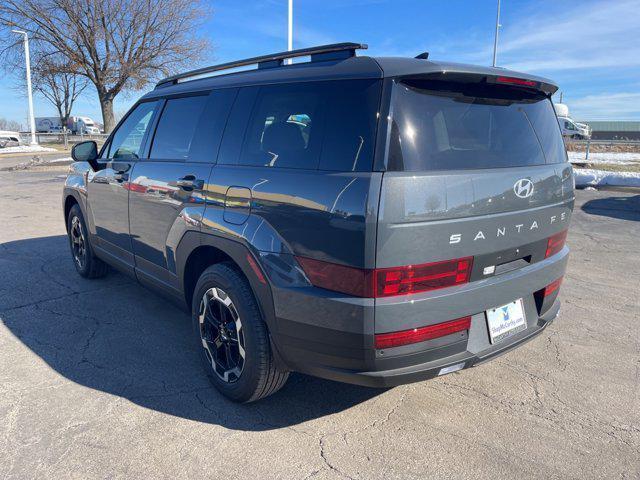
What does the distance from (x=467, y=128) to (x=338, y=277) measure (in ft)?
3.42

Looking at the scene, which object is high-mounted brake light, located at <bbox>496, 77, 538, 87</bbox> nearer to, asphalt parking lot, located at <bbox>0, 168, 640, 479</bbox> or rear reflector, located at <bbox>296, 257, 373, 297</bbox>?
rear reflector, located at <bbox>296, 257, 373, 297</bbox>

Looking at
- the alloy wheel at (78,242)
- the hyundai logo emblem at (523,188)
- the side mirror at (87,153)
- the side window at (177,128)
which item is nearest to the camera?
the hyundai logo emblem at (523,188)

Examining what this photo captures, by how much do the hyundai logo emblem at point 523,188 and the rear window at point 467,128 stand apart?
0.11m

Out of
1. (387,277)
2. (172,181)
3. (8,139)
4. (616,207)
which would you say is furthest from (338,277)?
(8,139)

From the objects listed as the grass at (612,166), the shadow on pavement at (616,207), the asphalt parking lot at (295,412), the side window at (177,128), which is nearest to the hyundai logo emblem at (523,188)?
the asphalt parking lot at (295,412)

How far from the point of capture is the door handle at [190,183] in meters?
3.21

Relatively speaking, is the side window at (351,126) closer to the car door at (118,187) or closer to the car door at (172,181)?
the car door at (172,181)

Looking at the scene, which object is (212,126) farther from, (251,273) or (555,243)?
(555,243)

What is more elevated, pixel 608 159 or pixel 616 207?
pixel 608 159

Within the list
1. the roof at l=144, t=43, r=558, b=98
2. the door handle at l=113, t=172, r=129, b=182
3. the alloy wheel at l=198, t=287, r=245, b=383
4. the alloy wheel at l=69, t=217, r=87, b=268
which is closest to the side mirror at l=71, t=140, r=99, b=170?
the door handle at l=113, t=172, r=129, b=182

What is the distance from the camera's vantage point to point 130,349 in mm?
3809

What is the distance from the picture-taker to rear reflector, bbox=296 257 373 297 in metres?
2.25

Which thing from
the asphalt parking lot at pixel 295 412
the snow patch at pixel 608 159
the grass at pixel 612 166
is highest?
the snow patch at pixel 608 159

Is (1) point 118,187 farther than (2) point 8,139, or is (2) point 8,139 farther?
(2) point 8,139
